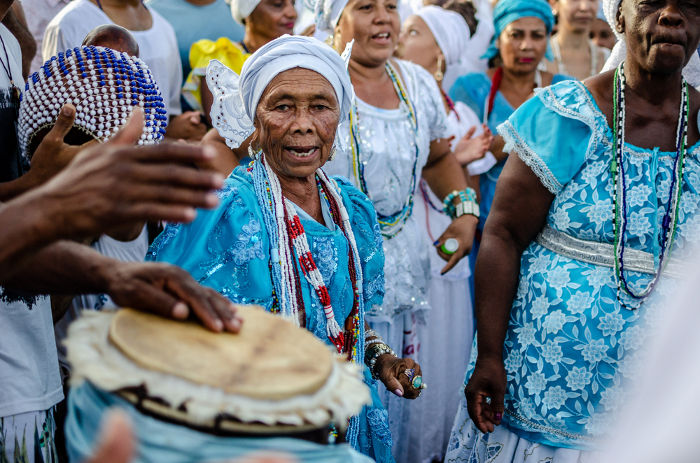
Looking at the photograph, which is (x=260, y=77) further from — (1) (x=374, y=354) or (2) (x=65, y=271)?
(2) (x=65, y=271)

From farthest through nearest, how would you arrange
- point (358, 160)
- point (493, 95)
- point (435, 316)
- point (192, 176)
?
point (493, 95) < point (435, 316) < point (358, 160) < point (192, 176)

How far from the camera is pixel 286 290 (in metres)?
2.43

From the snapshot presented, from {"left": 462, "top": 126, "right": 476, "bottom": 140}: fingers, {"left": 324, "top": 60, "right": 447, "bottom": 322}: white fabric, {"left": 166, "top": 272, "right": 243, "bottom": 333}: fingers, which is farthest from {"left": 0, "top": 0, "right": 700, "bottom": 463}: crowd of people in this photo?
{"left": 462, "top": 126, "right": 476, "bottom": 140}: fingers

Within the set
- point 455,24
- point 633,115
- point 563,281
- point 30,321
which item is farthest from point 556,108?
point 455,24

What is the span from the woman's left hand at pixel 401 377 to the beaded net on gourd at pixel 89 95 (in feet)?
3.95

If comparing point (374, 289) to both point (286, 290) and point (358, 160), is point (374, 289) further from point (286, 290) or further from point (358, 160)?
point (358, 160)

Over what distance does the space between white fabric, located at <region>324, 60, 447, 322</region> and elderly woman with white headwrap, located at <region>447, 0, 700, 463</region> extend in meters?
1.08

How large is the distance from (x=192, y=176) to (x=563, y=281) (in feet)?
6.15

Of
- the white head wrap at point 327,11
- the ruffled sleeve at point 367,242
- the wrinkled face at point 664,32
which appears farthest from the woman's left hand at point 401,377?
the white head wrap at point 327,11

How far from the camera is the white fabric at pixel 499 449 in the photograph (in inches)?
109

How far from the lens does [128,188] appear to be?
1.30 m

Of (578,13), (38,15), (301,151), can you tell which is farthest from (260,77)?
(578,13)

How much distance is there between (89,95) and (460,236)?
2106 mm

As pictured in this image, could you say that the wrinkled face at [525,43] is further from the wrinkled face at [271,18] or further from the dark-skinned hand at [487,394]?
the dark-skinned hand at [487,394]
